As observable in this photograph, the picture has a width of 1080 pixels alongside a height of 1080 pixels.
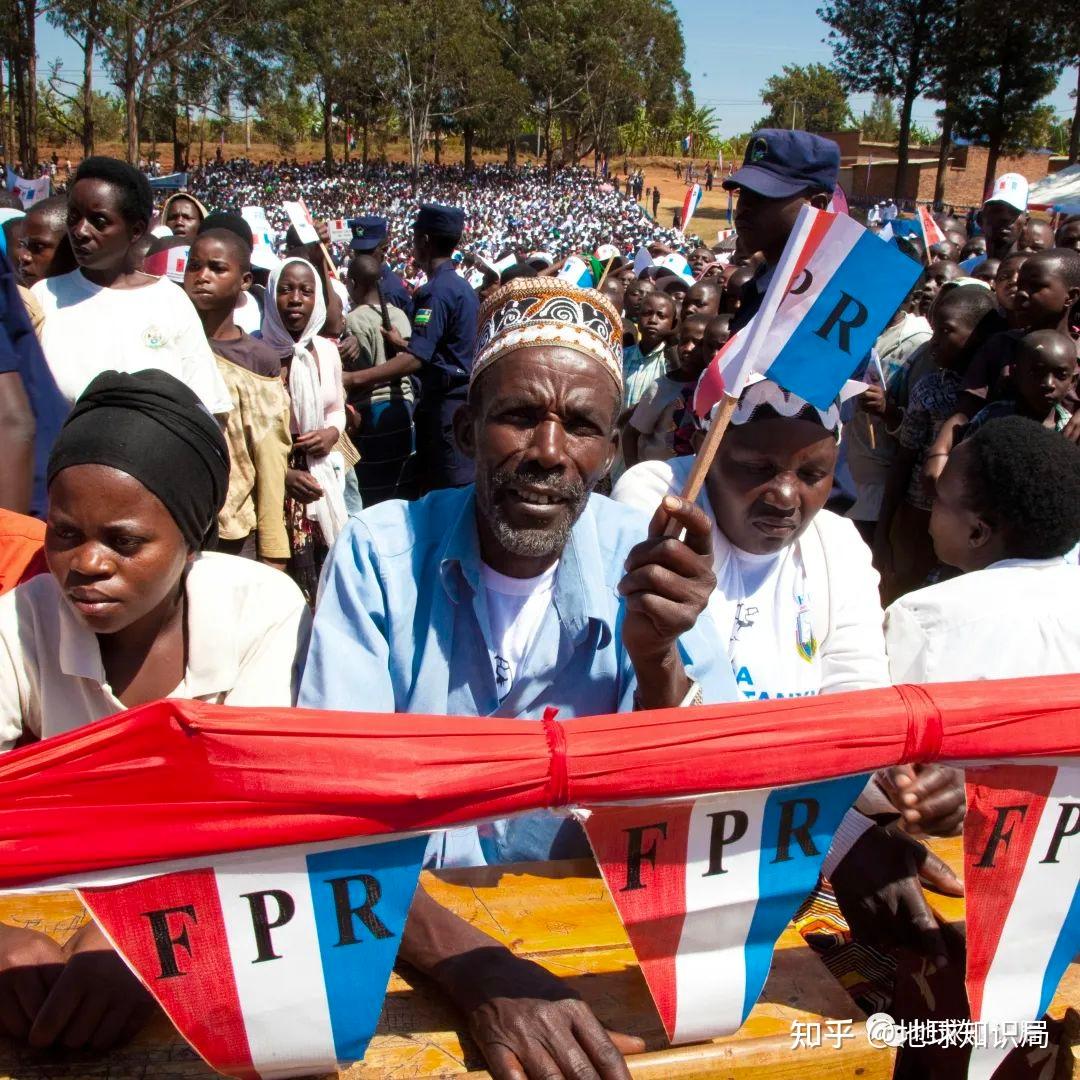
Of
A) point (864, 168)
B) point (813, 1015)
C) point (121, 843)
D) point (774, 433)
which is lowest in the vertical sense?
point (813, 1015)

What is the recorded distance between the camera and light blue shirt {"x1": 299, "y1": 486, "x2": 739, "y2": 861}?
1.82 m

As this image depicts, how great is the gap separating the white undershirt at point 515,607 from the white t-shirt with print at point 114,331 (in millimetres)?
1974

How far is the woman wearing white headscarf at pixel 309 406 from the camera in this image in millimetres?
5043

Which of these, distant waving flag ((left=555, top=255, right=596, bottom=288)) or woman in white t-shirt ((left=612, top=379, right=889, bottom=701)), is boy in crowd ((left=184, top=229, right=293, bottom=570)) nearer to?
distant waving flag ((left=555, top=255, right=596, bottom=288))

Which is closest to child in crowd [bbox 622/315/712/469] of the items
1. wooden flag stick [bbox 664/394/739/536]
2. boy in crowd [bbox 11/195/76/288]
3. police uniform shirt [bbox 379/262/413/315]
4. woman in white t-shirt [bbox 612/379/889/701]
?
woman in white t-shirt [bbox 612/379/889/701]

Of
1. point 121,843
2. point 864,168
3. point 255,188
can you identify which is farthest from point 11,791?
point 864,168

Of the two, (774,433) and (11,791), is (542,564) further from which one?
(11,791)

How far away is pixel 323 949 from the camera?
137cm

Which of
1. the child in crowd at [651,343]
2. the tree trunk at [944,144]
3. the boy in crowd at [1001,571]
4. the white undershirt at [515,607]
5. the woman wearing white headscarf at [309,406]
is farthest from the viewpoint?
the tree trunk at [944,144]

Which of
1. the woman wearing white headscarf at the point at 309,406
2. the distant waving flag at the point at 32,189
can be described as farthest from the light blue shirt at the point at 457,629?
the distant waving flag at the point at 32,189

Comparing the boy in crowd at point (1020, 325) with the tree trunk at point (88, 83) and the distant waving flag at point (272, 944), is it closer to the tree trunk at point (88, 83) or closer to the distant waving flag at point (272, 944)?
the distant waving flag at point (272, 944)

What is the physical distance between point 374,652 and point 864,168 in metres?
54.1

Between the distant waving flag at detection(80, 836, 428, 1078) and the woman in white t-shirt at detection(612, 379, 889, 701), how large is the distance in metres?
1.10

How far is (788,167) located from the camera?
347 cm
